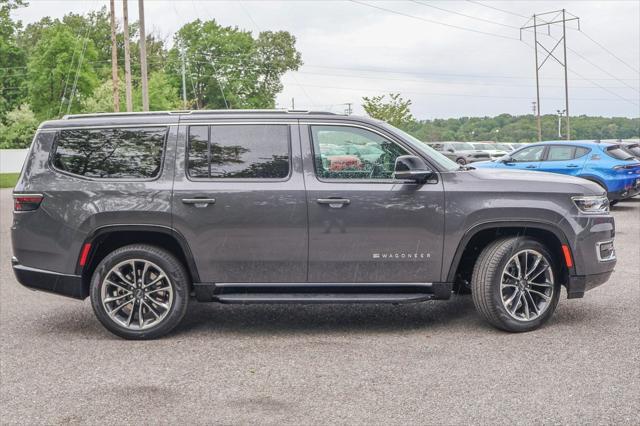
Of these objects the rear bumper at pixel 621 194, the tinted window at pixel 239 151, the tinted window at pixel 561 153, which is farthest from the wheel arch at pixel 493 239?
the tinted window at pixel 561 153

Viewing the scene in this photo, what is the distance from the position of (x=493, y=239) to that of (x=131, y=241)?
3.17 meters

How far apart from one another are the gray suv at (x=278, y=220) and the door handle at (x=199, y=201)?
0.04 ft

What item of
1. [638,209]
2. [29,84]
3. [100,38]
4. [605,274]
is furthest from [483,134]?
[605,274]

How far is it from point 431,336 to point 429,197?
1.18m

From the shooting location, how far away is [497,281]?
19.9 ft

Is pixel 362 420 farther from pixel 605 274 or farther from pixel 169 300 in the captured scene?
pixel 605 274

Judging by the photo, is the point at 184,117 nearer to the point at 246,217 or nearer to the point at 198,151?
the point at 198,151

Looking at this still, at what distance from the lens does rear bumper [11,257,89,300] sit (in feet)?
20.2

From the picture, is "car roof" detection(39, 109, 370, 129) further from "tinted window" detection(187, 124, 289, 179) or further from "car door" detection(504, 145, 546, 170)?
"car door" detection(504, 145, 546, 170)

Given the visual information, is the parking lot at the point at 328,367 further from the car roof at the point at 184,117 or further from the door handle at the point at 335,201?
the car roof at the point at 184,117

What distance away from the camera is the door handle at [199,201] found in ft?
19.7

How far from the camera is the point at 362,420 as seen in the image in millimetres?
4176

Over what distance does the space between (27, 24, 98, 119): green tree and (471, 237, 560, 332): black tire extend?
51982mm

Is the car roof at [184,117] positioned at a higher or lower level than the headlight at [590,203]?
higher
